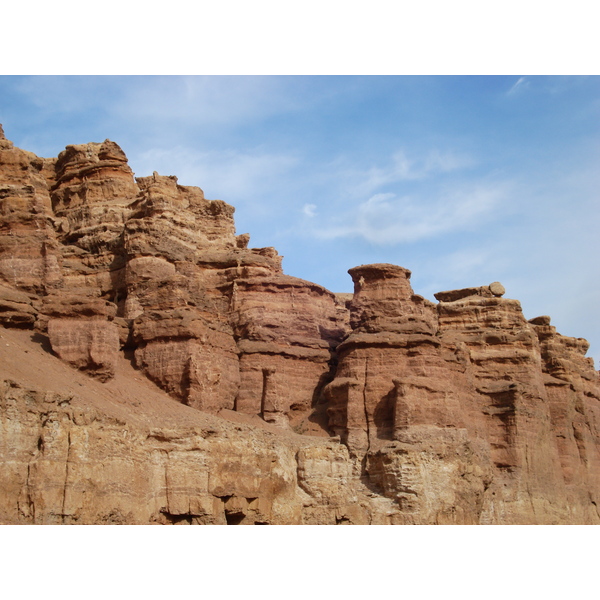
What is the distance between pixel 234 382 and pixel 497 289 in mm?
18263

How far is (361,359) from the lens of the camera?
5369 centimetres

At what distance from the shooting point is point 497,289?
6269 centimetres

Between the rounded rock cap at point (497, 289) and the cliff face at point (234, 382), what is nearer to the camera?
the cliff face at point (234, 382)

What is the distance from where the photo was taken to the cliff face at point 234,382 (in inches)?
1534

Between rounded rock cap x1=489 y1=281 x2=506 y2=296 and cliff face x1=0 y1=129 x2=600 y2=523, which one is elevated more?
rounded rock cap x1=489 y1=281 x2=506 y2=296

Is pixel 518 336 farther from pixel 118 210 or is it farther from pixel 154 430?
pixel 154 430

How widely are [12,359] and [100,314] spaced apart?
15.9 feet

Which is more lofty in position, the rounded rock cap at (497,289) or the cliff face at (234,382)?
the rounded rock cap at (497,289)

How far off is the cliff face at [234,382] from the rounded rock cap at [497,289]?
13cm

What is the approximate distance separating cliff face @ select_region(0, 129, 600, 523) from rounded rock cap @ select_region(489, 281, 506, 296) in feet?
0.43

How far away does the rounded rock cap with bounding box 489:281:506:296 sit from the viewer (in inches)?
2464

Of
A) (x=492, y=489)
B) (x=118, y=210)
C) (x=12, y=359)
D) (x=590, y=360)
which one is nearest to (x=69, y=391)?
(x=12, y=359)

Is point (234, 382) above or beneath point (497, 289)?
beneath

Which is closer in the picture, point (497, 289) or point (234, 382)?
point (234, 382)
